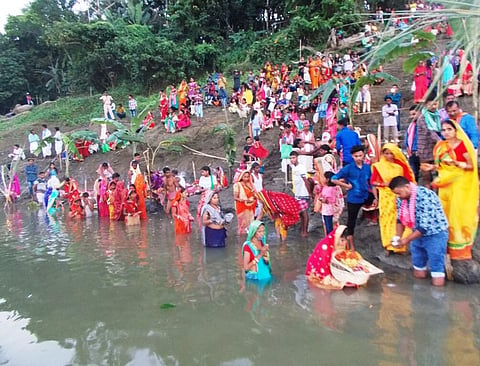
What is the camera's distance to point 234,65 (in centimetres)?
2669

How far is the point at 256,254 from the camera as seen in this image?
5.61 meters

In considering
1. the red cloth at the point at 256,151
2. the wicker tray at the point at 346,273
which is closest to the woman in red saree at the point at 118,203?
the red cloth at the point at 256,151

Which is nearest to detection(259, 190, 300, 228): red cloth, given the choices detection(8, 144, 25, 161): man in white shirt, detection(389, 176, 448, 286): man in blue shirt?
detection(389, 176, 448, 286): man in blue shirt

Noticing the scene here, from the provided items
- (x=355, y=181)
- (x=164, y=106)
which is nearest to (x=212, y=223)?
(x=355, y=181)

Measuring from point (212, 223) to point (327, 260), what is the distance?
281 centimetres

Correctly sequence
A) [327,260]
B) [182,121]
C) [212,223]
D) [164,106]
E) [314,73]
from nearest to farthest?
[327,260]
[212,223]
[314,73]
[182,121]
[164,106]

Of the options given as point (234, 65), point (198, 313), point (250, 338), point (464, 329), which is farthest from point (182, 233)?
point (234, 65)

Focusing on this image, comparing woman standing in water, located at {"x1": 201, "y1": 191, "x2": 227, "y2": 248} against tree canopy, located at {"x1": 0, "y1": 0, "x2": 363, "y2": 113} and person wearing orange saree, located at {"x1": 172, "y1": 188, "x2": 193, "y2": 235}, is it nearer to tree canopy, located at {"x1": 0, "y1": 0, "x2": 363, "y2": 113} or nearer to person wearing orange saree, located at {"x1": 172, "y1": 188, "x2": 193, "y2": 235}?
person wearing orange saree, located at {"x1": 172, "y1": 188, "x2": 193, "y2": 235}

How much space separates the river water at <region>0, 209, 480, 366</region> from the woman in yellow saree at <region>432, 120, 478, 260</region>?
526 mm

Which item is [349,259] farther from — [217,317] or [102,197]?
[102,197]

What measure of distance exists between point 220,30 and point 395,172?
26484 millimetres

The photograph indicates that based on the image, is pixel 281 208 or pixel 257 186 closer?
pixel 281 208

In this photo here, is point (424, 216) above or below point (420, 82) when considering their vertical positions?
below

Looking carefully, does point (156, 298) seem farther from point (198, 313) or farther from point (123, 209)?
point (123, 209)
